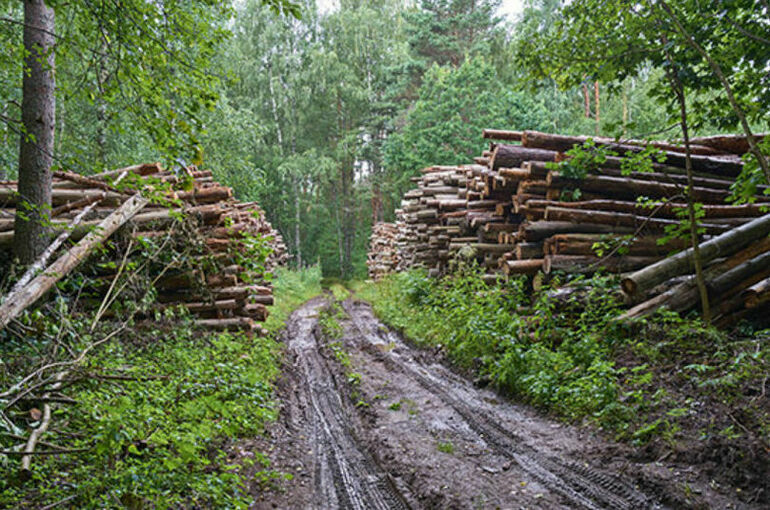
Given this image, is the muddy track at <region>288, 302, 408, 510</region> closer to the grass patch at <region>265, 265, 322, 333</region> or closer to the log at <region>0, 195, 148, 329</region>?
the log at <region>0, 195, 148, 329</region>

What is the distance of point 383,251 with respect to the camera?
27250 millimetres

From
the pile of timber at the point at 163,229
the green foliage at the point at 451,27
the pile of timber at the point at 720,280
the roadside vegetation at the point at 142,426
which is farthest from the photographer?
the green foliage at the point at 451,27

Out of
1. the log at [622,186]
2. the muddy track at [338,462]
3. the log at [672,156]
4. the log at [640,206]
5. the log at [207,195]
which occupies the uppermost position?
the log at [672,156]

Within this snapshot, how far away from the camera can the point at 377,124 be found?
113ft

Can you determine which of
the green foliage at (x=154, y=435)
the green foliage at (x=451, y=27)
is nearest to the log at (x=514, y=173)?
the green foliage at (x=154, y=435)

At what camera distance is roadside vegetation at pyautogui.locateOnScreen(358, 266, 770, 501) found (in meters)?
3.98

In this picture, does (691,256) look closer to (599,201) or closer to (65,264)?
(599,201)

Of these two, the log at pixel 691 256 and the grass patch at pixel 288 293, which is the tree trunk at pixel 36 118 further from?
the log at pixel 691 256

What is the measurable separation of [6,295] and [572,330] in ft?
25.1

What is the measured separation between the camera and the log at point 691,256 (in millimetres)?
6461

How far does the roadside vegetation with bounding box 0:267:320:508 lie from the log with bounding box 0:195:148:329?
1.09 feet

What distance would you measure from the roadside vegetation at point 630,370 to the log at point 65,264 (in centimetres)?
606

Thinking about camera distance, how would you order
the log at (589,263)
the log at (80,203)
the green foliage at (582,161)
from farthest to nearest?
the log at (589,263) < the log at (80,203) < the green foliage at (582,161)

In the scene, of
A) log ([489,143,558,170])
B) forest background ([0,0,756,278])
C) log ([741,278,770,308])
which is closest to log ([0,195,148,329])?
log ([489,143,558,170])
